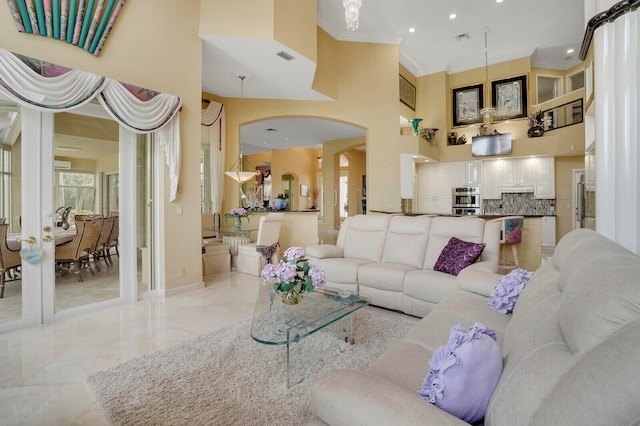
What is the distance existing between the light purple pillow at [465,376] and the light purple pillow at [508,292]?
42.0 inches

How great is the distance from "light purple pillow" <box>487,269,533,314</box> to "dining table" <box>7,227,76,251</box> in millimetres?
4064

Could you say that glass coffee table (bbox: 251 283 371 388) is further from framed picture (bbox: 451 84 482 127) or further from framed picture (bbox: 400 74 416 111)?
framed picture (bbox: 451 84 482 127)

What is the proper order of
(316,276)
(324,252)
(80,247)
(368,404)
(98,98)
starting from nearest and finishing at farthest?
(368,404) → (316,276) → (98,98) → (80,247) → (324,252)

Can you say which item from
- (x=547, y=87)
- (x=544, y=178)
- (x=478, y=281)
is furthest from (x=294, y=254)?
(x=547, y=87)

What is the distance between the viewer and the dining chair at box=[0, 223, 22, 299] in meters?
3.03

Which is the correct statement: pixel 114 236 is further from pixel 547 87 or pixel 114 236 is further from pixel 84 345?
pixel 547 87

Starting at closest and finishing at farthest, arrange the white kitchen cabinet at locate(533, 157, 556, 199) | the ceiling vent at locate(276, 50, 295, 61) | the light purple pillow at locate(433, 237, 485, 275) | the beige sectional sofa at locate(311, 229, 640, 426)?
the beige sectional sofa at locate(311, 229, 640, 426), the light purple pillow at locate(433, 237, 485, 275), the ceiling vent at locate(276, 50, 295, 61), the white kitchen cabinet at locate(533, 157, 556, 199)

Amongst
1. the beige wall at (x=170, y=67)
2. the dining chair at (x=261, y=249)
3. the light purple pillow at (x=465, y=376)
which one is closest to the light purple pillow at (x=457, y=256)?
the light purple pillow at (x=465, y=376)

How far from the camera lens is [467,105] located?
348 inches

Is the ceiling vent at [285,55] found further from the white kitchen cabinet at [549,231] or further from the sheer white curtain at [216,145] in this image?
the white kitchen cabinet at [549,231]

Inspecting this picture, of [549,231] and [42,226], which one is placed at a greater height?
[42,226]

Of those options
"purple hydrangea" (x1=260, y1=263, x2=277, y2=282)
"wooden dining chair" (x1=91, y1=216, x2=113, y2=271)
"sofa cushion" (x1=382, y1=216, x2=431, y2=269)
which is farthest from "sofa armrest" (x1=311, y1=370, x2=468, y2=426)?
"wooden dining chair" (x1=91, y1=216, x2=113, y2=271)

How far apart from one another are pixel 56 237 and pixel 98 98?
1.52 metres

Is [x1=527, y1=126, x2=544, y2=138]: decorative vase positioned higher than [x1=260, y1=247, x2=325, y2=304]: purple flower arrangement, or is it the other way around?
[x1=527, y1=126, x2=544, y2=138]: decorative vase
